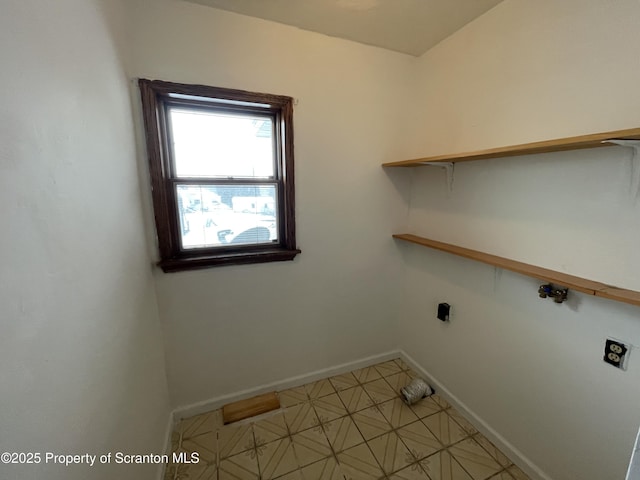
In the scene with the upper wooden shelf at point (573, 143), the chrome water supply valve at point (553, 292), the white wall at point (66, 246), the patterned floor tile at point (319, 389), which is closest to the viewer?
the white wall at point (66, 246)

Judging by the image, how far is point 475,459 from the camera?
1429 millimetres

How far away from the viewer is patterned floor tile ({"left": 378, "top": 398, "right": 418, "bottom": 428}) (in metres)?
1.66

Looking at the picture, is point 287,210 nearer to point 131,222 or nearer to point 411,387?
point 131,222

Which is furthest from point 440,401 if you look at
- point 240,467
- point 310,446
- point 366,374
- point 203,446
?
point 203,446

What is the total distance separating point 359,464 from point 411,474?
278mm

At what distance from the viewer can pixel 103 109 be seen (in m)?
0.96

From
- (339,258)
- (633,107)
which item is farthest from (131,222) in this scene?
(633,107)

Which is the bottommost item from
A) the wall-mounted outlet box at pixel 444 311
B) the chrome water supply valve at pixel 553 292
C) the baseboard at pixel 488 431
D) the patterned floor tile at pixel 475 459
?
the patterned floor tile at pixel 475 459

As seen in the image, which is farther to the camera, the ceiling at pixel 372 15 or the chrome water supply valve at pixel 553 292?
the ceiling at pixel 372 15

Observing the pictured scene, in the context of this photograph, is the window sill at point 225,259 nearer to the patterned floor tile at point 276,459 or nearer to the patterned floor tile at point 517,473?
the patterned floor tile at point 276,459

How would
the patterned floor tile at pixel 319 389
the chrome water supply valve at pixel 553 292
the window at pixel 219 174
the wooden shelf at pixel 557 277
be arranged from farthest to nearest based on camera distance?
the patterned floor tile at pixel 319 389, the window at pixel 219 174, the chrome water supply valve at pixel 553 292, the wooden shelf at pixel 557 277

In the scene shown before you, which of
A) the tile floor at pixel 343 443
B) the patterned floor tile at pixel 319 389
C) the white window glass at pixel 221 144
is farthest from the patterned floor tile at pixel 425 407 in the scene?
the white window glass at pixel 221 144

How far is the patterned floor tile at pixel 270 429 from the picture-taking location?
1562mm

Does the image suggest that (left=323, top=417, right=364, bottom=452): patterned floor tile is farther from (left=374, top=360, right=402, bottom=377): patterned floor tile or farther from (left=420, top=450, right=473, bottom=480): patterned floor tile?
(left=374, top=360, right=402, bottom=377): patterned floor tile
